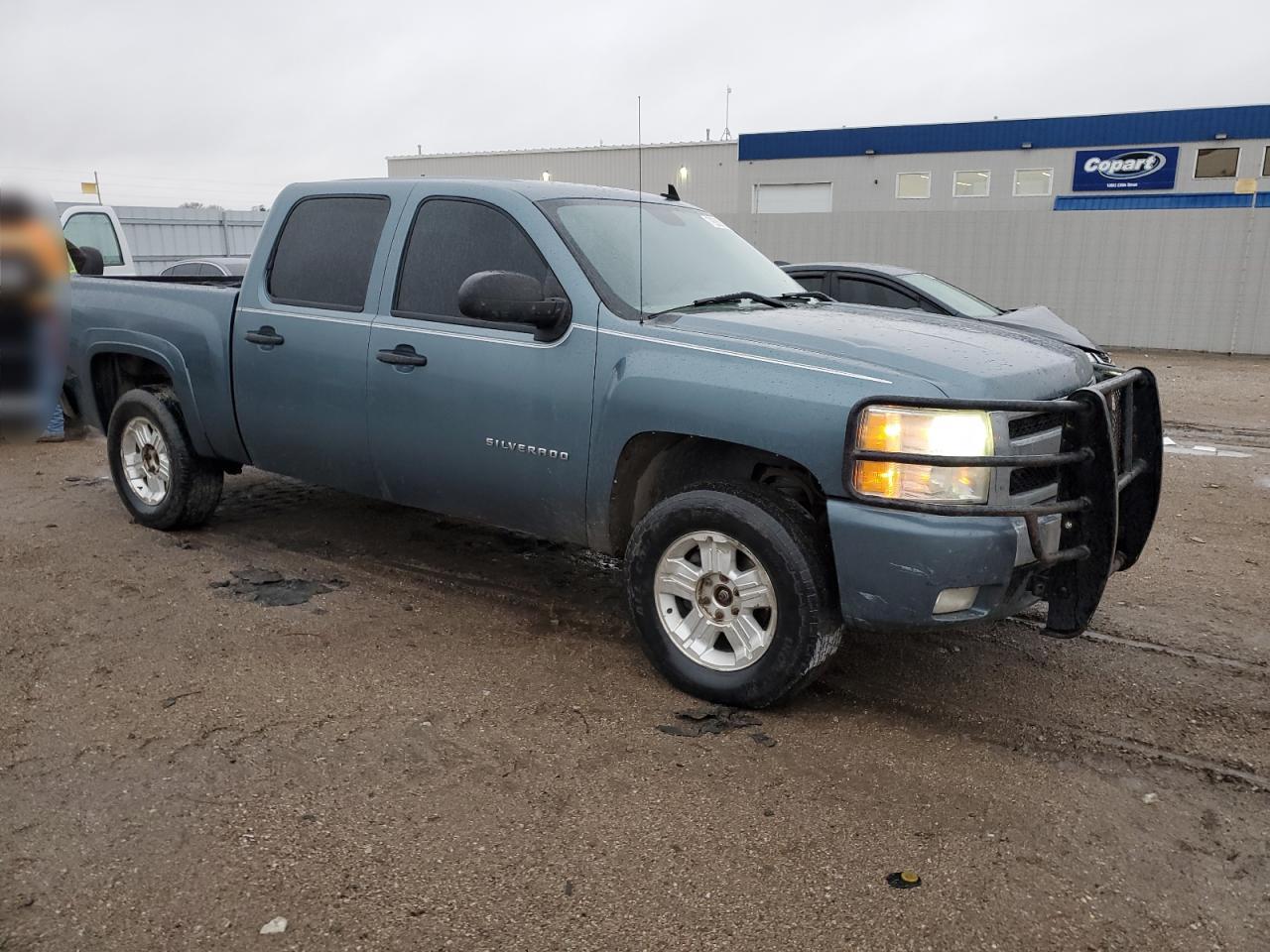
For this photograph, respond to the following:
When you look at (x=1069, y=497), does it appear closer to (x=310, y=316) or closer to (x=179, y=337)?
(x=310, y=316)

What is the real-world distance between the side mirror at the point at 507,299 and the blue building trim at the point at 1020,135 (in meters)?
26.1

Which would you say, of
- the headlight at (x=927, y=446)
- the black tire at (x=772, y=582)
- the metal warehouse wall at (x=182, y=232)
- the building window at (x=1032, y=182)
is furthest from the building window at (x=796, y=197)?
the headlight at (x=927, y=446)

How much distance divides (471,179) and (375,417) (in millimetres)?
1185

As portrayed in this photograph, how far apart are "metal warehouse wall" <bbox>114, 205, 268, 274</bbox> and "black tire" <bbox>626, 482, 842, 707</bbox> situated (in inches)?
648

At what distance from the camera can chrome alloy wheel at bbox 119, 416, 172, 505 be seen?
5.86 meters

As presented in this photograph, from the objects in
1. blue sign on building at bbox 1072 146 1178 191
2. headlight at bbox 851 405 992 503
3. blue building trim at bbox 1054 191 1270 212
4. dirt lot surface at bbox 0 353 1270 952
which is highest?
blue sign on building at bbox 1072 146 1178 191

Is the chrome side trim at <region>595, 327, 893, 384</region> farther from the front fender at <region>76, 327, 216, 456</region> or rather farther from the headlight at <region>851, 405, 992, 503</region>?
the front fender at <region>76, 327, 216, 456</region>

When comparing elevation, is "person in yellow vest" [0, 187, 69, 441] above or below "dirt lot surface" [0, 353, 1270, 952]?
above

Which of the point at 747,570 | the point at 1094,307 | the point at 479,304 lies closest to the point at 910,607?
the point at 747,570

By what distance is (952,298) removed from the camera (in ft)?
30.2

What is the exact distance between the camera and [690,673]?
3.84 meters

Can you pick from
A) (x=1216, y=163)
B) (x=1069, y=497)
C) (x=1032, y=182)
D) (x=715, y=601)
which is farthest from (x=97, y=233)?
(x=1216, y=163)

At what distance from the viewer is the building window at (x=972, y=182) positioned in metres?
27.6

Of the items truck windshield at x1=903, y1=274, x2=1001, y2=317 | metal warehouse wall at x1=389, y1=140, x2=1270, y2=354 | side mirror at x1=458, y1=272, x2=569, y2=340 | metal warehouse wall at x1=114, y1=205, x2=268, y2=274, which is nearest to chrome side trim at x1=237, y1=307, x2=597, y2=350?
side mirror at x1=458, y1=272, x2=569, y2=340
